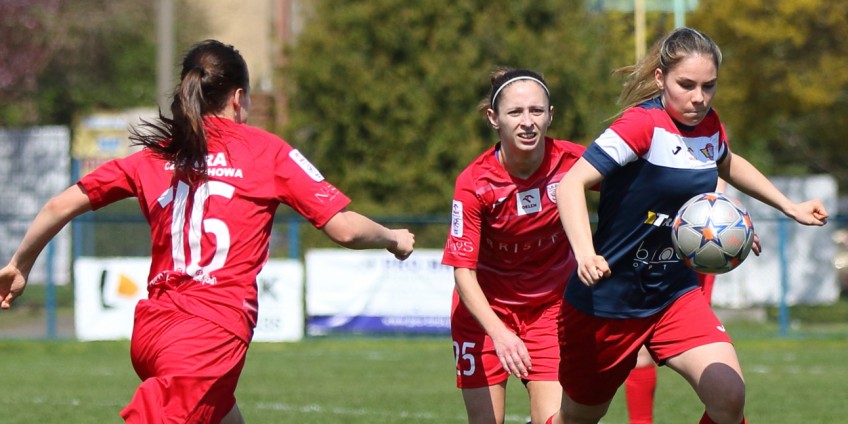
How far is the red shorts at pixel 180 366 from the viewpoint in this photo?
13.4 ft

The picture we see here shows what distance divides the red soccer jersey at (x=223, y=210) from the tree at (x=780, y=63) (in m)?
16.0

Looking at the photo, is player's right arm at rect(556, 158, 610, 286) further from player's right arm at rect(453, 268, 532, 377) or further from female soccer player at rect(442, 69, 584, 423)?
female soccer player at rect(442, 69, 584, 423)

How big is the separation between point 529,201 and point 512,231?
0.51 ft

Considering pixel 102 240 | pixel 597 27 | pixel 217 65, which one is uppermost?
pixel 597 27

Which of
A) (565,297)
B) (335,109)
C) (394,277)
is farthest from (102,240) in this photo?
(565,297)

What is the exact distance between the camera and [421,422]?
8.57 m

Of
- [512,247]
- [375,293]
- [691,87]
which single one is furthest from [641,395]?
[375,293]

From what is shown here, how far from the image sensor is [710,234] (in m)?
Answer: 4.93

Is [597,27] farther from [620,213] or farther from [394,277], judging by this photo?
[620,213]

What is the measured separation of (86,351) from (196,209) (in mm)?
11540

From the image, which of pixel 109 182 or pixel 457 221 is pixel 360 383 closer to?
pixel 457 221

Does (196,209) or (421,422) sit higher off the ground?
(196,209)

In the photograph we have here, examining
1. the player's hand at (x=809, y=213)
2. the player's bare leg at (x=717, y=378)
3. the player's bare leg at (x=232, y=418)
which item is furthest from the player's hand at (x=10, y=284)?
the player's hand at (x=809, y=213)

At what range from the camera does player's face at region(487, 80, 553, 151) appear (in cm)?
551
